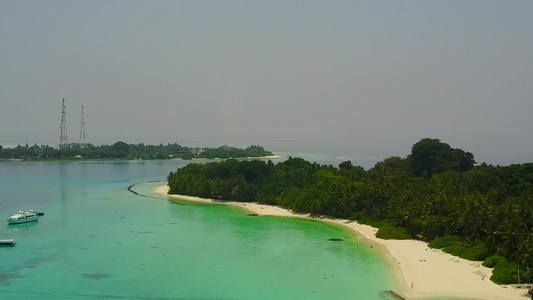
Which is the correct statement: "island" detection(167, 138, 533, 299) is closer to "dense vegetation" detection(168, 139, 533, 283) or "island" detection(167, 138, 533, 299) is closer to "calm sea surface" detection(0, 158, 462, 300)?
"dense vegetation" detection(168, 139, 533, 283)

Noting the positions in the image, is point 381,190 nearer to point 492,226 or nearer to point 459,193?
point 459,193

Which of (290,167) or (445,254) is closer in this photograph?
(445,254)

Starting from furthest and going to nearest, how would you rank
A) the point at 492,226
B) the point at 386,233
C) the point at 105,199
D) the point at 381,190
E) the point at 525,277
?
the point at 105,199 → the point at 381,190 → the point at 386,233 → the point at 492,226 → the point at 525,277

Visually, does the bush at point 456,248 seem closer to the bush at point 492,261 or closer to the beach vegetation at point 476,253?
the beach vegetation at point 476,253

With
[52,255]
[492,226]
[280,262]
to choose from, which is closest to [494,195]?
[492,226]

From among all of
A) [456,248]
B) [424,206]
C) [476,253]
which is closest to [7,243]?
[424,206]

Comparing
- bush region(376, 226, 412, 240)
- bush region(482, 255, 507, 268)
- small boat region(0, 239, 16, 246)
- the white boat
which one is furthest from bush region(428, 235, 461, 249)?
the white boat
